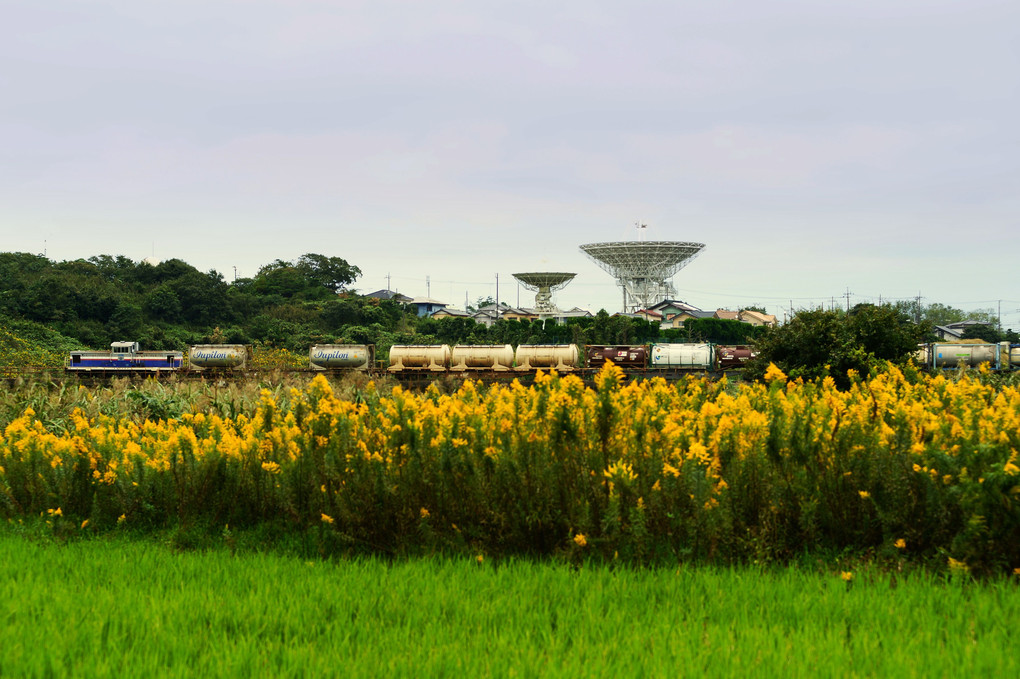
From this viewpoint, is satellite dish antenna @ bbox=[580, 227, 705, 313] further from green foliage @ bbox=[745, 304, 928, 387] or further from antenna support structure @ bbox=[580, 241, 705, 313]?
green foliage @ bbox=[745, 304, 928, 387]

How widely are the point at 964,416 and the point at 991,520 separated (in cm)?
99

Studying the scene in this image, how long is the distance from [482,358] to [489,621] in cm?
4079

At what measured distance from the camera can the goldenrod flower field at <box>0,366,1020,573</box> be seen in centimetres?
530

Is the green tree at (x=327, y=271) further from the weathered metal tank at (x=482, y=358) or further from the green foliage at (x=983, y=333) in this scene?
the green foliage at (x=983, y=333)

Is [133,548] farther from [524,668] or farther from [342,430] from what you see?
[524,668]

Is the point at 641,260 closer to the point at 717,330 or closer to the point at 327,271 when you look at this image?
the point at 717,330

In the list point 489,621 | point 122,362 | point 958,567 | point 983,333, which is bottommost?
point 489,621

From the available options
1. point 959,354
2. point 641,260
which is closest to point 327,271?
point 641,260

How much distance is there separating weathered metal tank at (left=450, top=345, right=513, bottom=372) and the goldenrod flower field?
124 feet

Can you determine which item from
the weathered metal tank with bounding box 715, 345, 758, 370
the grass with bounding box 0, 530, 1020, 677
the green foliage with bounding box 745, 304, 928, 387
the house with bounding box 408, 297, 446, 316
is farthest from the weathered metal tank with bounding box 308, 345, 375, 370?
the house with bounding box 408, 297, 446, 316

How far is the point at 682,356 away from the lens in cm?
4766

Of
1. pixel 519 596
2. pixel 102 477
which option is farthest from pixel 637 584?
pixel 102 477

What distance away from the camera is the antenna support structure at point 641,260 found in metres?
89.7

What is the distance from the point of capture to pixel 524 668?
12.0 ft
